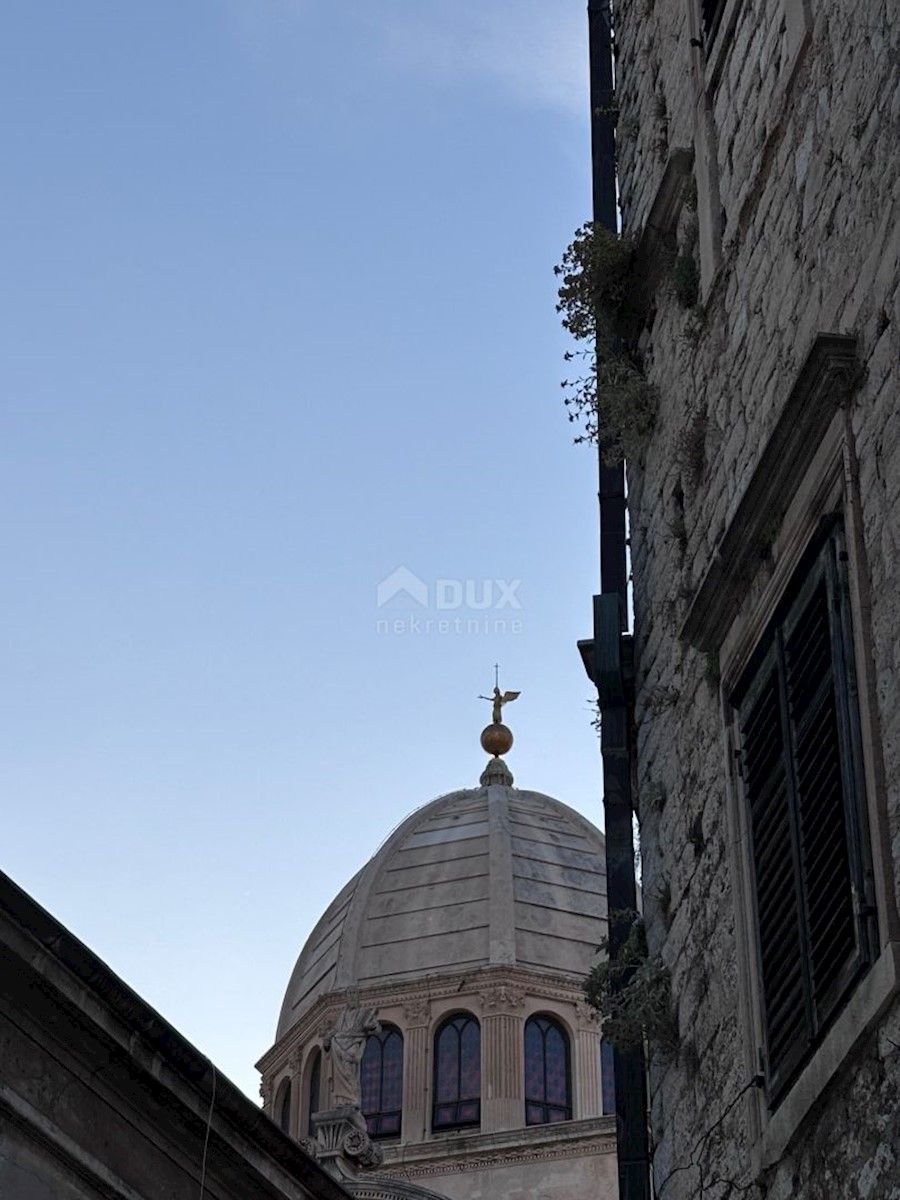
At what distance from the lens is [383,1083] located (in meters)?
41.1

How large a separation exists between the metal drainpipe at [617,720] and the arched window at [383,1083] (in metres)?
30.3

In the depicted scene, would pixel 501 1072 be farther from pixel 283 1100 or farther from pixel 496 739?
pixel 496 739

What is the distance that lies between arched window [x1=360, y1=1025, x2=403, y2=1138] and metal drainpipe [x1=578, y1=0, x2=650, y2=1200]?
3030 centimetres

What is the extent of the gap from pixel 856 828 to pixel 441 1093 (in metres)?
35.0

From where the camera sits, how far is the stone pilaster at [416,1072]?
40.1 metres

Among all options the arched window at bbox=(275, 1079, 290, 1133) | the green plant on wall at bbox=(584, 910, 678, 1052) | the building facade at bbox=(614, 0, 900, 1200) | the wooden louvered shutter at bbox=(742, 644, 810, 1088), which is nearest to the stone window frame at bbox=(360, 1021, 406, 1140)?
the arched window at bbox=(275, 1079, 290, 1133)

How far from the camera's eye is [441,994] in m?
42.2

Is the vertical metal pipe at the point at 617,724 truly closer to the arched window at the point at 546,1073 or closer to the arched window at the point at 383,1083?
the arched window at the point at 383,1083

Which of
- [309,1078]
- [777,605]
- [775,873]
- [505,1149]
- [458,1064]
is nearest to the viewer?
[775,873]

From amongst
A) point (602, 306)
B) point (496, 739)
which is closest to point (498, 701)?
point (496, 739)

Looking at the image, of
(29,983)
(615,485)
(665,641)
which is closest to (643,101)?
(615,485)

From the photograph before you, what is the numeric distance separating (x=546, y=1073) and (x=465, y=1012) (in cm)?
180

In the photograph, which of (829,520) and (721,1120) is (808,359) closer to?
(829,520)

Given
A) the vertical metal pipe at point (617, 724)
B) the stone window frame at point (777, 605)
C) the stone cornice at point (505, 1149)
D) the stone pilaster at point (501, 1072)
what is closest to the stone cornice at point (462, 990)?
the stone pilaster at point (501, 1072)
